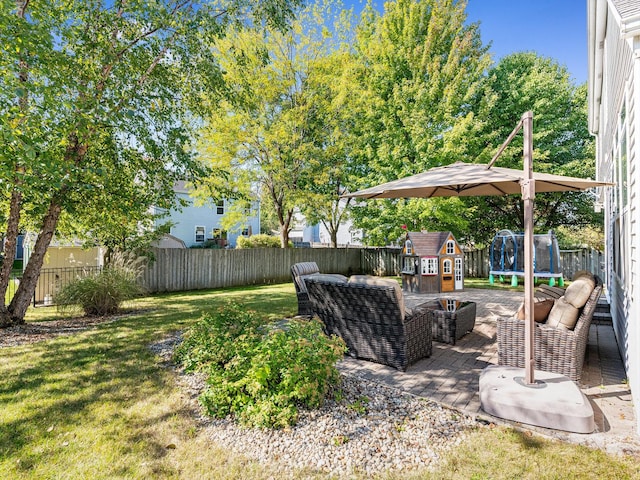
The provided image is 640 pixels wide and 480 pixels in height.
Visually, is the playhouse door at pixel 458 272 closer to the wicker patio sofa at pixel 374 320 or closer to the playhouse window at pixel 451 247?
the playhouse window at pixel 451 247

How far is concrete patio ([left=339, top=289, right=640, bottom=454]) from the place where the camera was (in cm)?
256

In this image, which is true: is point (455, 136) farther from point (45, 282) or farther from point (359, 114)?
point (45, 282)

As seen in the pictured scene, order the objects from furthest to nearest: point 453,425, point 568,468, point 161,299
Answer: point 161,299, point 453,425, point 568,468

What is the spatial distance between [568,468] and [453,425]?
0.74 metres

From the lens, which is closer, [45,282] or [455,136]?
[45,282]

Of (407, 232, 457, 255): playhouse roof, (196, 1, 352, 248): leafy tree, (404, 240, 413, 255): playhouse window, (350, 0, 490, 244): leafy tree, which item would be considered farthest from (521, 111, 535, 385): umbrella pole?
(196, 1, 352, 248): leafy tree

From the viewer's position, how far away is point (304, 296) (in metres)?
6.36

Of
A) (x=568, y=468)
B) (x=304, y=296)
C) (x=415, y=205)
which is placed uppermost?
(x=415, y=205)

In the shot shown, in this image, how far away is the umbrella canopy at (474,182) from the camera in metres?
3.94

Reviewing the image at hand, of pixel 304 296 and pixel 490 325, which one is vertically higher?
pixel 304 296

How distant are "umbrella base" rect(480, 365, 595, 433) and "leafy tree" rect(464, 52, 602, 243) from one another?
447 inches

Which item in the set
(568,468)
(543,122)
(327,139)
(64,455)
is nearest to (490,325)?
(568,468)

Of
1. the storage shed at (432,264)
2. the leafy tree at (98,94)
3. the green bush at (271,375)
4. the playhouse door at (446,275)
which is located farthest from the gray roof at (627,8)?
the playhouse door at (446,275)

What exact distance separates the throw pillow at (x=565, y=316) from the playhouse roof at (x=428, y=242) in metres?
6.72
